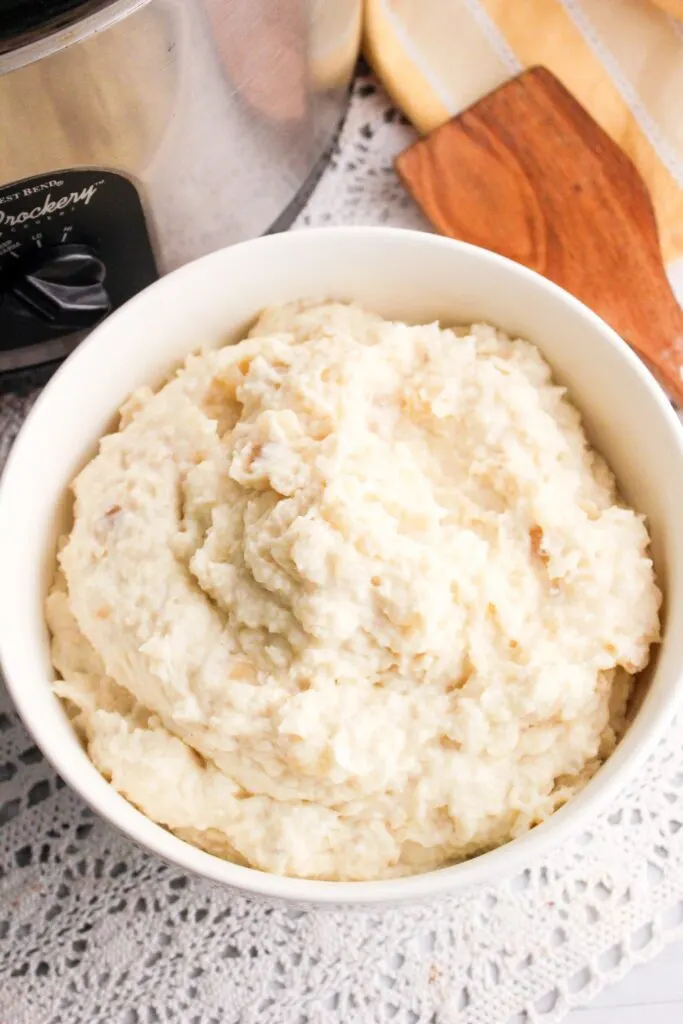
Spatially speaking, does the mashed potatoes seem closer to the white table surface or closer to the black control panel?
the black control panel

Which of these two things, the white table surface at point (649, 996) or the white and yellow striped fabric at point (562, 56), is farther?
the white and yellow striped fabric at point (562, 56)

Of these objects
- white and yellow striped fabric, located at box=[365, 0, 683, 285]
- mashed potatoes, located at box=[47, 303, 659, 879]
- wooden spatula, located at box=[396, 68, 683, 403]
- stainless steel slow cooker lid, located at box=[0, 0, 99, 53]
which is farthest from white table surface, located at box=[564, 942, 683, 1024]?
stainless steel slow cooker lid, located at box=[0, 0, 99, 53]

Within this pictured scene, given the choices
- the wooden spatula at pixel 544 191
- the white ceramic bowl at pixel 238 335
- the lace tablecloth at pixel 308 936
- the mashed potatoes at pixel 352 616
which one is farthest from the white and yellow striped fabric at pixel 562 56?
the lace tablecloth at pixel 308 936

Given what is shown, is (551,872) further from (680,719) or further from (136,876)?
(136,876)

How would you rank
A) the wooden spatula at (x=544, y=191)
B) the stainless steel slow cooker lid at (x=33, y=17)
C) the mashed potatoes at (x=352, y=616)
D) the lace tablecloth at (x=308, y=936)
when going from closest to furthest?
the stainless steel slow cooker lid at (x=33, y=17)
the mashed potatoes at (x=352, y=616)
the lace tablecloth at (x=308, y=936)
the wooden spatula at (x=544, y=191)

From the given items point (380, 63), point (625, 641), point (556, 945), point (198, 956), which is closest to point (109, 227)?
point (380, 63)

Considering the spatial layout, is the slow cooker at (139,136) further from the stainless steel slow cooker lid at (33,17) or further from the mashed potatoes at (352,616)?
the mashed potatoes at (352,616)

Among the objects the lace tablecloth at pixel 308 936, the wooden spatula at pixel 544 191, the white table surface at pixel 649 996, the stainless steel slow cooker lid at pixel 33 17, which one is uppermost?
the stainless steel slow cooker lid at pixel 33 17
